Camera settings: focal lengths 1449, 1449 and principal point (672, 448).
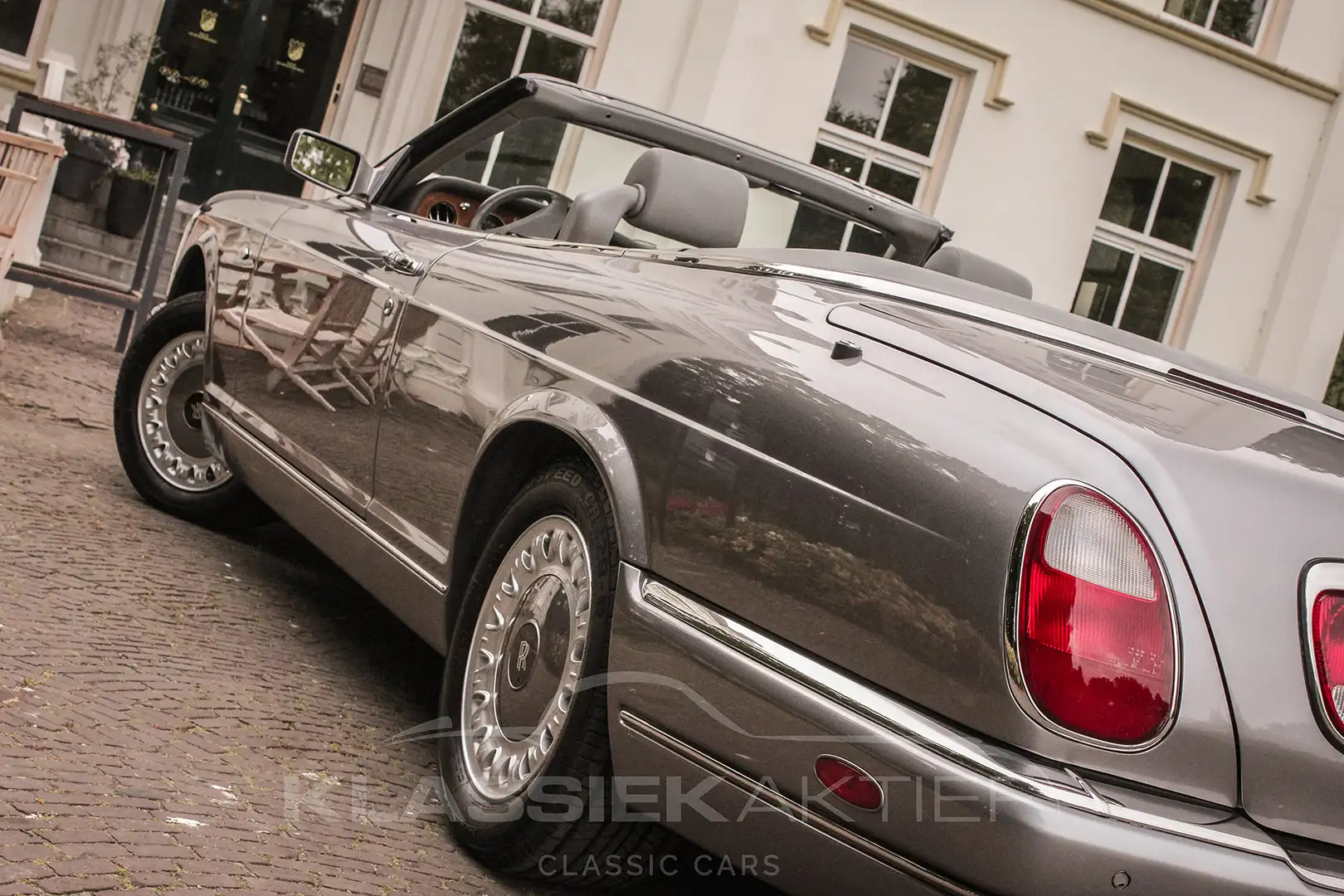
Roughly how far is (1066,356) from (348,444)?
1.82m

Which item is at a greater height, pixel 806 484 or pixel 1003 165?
pixel 1003 165

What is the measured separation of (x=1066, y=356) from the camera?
7.59ft

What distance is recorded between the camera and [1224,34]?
43.2 feet

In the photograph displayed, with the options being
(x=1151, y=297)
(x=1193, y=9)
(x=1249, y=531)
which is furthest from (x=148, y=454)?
(x=1193, y=9)

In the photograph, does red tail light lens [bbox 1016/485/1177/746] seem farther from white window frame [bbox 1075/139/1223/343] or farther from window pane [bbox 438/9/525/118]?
white window frame [bbox 1075/139/1223/343]

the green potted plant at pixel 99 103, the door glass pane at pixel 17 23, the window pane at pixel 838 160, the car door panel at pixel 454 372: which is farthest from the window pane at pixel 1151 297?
the car door panel at pixel 454 372

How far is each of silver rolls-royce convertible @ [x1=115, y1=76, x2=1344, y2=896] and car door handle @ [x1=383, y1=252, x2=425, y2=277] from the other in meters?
0.04

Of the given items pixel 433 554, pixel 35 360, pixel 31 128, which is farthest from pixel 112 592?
pixel 31 128

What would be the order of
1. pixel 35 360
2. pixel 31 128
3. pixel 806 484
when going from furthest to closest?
pixel 31 128 < pixel 35 360 < pixel 806 484

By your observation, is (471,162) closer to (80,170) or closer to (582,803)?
(582,803)

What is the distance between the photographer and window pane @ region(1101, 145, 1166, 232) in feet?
43.0

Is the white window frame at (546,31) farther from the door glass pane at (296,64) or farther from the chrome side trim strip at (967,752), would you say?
the chrome side trim strip at (967,752)

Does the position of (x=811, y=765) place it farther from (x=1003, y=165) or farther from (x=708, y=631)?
(x=1003, y=165)

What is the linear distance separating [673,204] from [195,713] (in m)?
1.48
